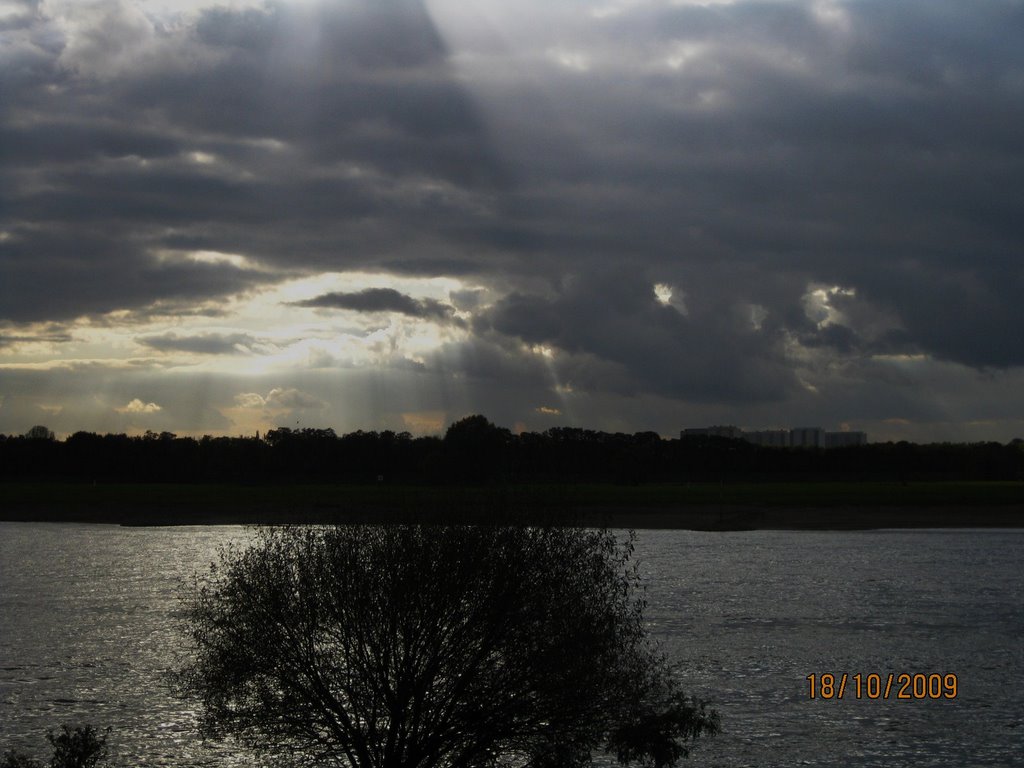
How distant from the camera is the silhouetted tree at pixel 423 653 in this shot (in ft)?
71.7

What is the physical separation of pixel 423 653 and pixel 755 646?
95.3 ft

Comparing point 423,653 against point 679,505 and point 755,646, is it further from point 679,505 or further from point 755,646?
point 679,505

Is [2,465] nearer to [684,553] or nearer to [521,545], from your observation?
[684,553]

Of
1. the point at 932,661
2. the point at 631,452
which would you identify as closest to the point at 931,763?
the point at 932,661

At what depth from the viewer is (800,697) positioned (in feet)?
126

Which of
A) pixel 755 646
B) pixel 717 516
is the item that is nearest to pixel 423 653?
pixel 755 646

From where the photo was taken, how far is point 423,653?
21953mm

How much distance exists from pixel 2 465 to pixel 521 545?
198 meters
